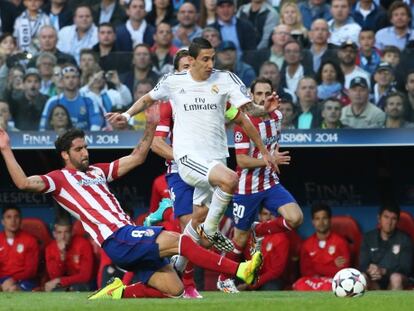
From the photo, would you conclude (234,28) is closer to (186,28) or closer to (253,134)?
(186,28)

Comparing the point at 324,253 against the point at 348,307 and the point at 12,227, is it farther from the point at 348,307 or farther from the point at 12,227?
the point at 348,307

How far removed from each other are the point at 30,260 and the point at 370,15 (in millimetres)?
5060

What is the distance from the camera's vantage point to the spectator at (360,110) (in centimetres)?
1490

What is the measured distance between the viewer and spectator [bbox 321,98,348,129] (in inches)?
590

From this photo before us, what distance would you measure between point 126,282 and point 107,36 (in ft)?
12.1

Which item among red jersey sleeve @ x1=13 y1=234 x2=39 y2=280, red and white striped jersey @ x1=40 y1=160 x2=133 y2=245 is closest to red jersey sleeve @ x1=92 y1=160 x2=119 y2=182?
red and white striped jersey @ x1=40 y1=160 x2=133 y2=245

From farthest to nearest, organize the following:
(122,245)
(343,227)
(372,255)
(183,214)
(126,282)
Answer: (343,227)
(372,255)
(126,282)
(183,214)
(122,245)

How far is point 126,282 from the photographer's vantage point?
45.9 feet

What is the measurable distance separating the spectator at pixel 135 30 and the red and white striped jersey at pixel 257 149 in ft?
11.5

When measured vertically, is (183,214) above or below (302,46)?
below

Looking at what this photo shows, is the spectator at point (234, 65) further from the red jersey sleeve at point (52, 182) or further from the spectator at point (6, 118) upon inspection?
the red jersey sleeve at point (52, 182)

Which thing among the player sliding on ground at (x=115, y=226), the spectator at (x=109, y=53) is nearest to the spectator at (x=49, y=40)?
the spectator at (x=109, y=53)

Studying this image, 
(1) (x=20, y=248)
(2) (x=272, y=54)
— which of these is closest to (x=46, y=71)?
(1) (x=20, y=248)

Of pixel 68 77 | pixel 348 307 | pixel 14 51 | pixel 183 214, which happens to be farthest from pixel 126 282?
pixel 348 307
